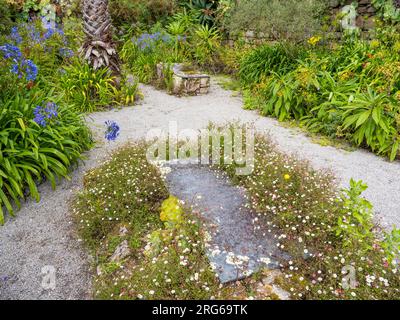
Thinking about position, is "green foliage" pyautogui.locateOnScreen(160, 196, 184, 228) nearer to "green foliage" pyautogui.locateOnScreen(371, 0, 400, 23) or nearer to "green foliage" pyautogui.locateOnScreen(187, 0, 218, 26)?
"green foliage" pyautogui.locateOnScreen(371, 0, 400, 23)

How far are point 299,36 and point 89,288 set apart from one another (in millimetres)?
6283

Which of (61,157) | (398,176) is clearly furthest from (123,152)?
(398,176)

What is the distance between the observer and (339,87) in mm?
5258

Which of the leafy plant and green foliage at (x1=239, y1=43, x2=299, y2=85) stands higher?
green foliage at (x1=239, y1=43, x2=299, y2=85)

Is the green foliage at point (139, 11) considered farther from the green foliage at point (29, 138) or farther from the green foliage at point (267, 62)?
the green foliage at point (29, 138)

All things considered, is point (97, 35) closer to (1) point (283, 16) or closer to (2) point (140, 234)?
(1) point (283, 16)

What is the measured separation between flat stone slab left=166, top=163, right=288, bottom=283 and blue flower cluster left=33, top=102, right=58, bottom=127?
55.5 inches

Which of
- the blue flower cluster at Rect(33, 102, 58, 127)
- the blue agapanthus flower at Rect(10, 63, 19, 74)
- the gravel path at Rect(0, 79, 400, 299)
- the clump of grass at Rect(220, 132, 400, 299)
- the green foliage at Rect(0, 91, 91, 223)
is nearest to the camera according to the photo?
the clump of grass at Rect(220, 132, 400, 299)

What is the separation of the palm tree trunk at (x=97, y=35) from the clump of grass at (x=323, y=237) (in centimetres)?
437

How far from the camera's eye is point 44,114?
3.70m

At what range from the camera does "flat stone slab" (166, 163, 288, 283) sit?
2520mm

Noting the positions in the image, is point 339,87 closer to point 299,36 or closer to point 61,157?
point 299,36

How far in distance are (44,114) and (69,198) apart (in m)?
0.99

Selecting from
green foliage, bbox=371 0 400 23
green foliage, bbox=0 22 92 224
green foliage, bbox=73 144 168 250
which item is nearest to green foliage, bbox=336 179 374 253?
green foliage, bbox=73 144 168 250
